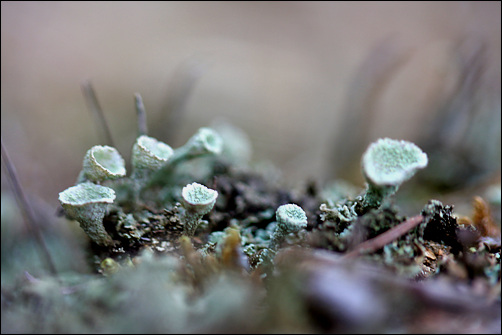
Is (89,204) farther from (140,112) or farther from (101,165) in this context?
(140,112)

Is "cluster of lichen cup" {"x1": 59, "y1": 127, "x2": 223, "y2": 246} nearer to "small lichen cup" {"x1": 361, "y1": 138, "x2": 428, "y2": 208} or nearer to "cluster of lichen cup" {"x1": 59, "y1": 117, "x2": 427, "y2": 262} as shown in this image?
"cluster of lichen cup" {"x1": 59, "y1": 117, "x2": 427, "y2": 262}

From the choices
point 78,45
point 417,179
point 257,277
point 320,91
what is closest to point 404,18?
point 320,91

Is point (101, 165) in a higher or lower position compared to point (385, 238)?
higher

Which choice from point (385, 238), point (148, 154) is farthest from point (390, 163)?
point (148, 154)

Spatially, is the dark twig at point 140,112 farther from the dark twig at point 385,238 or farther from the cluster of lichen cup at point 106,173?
the dark twig at point 385,238

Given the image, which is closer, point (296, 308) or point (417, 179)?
point (296, 308)

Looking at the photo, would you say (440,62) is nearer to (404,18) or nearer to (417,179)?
(417,179)
